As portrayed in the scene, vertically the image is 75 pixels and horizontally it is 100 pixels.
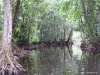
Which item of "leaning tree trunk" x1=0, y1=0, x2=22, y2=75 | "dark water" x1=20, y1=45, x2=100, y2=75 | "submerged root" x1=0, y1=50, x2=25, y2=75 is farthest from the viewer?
"dark water" x1=20, y1=45, x2=100, y2=75

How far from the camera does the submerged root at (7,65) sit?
41.9 feet

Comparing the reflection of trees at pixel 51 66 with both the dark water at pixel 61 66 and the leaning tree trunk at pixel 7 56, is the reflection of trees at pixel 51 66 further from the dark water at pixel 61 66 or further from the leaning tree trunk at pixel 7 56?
the leaning tree trunk at pixel 7 56

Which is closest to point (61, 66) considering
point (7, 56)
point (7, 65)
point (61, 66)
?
point (61, 66)

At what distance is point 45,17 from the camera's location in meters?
43.7

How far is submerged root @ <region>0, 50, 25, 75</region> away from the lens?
12.8m

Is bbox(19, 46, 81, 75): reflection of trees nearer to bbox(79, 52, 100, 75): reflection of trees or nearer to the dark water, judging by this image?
the dark water

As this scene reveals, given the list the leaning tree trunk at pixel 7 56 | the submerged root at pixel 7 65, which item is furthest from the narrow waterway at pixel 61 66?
the leaning tree trunk at pixel 7 56

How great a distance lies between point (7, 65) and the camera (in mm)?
13109

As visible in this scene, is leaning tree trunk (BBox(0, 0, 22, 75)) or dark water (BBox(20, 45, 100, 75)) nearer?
leaning tree trunk (BBox(0, 0, 22, 75))

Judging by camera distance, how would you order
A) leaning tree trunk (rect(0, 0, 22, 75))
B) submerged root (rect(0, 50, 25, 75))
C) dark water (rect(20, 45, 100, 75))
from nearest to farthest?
submerged root (rect(0, 50, 25, 75))
leaning tree trunk (rect(0, 0, 22, 75))
dark water (rect(20, 45, 100, 75))

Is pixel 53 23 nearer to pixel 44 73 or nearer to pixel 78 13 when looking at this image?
pixel 78 13

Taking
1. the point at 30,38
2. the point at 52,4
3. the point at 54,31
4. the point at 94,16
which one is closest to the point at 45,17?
the point at 52,4

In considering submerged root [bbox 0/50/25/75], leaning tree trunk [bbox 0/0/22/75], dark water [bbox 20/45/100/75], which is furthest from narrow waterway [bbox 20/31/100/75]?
leaning tree trunk [bbox 0/0/22/75]

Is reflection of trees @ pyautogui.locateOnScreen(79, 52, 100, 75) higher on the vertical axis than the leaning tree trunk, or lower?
lower
